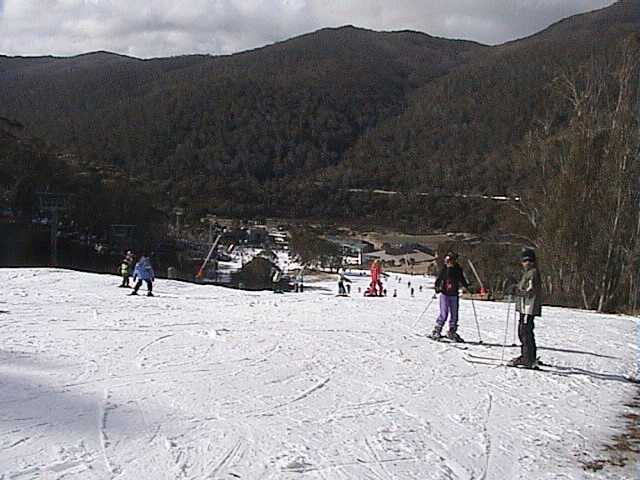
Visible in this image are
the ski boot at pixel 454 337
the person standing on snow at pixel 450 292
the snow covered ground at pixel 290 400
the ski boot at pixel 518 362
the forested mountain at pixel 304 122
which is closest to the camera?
the snow covered ground at pixel 290 400

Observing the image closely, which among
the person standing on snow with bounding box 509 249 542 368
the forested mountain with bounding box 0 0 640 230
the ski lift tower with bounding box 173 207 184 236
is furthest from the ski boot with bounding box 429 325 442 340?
the forested mountain with bounding box 0 0 640 230

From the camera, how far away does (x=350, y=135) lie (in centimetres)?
10538

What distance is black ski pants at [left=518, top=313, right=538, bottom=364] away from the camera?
9844mm

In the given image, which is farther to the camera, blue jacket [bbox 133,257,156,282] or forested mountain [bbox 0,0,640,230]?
forested mountain [bbox 0,0,640,230]

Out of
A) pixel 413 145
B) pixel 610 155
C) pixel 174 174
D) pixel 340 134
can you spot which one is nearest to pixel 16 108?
pixel 174 174

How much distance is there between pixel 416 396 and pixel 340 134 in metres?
97.4

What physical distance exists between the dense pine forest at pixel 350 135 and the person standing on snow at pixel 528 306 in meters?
14.4

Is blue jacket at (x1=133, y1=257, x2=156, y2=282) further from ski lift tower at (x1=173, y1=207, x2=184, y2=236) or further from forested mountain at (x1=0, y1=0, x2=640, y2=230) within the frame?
forested mountain at (x1=0, y1=0, x2=640, y2=230)

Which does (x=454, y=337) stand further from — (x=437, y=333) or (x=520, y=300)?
(x=520, y=300)

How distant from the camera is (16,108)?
3861 inches

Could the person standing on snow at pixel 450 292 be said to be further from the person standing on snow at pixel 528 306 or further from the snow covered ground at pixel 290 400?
the person standing on snow at pixel 528 306

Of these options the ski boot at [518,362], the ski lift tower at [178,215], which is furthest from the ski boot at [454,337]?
the ski lift tower at [178,215]

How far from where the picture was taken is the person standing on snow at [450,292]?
12023 millimetres

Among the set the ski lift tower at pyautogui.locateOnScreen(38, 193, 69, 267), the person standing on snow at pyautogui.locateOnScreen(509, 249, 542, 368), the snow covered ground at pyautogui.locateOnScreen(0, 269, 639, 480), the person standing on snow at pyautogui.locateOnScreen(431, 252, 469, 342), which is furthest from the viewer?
the ski lift tower at pyautogui.locateOnScreen(38, 193, 69, 267)
